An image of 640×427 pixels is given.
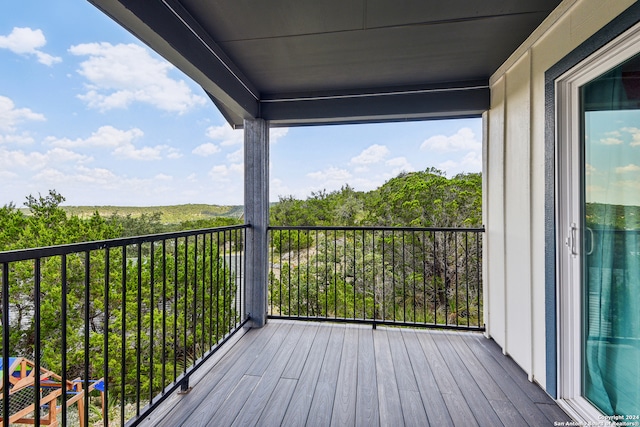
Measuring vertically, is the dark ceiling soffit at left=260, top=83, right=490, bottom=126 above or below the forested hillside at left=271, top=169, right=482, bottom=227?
above

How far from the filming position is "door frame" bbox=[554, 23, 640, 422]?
1514 millimetres

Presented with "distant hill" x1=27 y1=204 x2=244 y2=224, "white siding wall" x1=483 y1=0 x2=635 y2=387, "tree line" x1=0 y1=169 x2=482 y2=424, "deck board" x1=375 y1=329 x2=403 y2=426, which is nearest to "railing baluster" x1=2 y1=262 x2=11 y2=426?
"deck board" x1=375 y1=329 x2=403 y2=426

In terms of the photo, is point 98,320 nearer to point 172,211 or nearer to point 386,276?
point 172,211

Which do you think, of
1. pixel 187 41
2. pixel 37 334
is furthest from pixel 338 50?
pixel 37 334

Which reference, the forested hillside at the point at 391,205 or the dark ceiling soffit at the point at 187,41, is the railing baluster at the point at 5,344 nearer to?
the dark ceiling soffit at the point at 187,41

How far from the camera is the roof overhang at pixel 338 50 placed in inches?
63.2

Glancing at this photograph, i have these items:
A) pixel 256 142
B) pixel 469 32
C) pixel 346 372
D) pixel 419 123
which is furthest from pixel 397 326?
pixel 469 32

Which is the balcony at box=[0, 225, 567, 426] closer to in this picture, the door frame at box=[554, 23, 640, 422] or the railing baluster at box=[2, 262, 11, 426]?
the railing baluster at box=[2, 262, 11, 426]

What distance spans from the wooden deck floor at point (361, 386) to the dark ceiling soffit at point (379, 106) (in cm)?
212

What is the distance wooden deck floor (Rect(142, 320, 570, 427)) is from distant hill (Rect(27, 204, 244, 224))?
154cm

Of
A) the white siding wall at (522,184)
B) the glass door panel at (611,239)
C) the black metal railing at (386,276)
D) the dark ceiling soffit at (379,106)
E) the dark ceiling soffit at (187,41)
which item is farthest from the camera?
the black metal railing at (386,276)

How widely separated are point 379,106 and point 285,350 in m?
2.40

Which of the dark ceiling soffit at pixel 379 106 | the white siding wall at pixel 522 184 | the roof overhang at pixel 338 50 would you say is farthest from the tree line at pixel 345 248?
the roof overhang at pixel 338 50

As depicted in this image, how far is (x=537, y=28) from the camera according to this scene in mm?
1786
